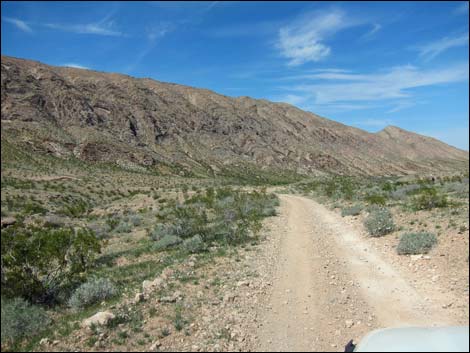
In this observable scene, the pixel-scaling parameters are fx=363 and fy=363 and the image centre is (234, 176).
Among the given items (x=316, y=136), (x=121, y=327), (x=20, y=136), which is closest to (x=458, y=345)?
(x=121, y=327)

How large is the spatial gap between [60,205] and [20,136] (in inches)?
1248

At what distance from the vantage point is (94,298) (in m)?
8.46

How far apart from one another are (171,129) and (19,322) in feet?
304

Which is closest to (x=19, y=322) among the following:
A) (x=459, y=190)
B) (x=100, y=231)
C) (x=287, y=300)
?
(x=287, y=300)

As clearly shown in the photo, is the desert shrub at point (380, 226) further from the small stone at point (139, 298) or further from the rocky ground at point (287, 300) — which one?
the small stone at point (139, 298)

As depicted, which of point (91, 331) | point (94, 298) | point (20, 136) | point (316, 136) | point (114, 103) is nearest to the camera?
point (91, 331)

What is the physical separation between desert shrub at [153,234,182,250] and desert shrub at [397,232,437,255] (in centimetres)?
835

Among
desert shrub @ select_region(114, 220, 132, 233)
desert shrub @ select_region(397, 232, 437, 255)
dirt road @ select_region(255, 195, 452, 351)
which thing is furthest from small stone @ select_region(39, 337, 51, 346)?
desert shrub @ select_region(114, 220, 132, 233)

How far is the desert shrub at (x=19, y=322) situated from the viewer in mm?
6227

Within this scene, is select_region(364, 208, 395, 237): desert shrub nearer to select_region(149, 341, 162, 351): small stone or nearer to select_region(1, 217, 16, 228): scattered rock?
select_region(149, 341, 162, 351): small stone

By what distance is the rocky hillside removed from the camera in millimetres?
69625

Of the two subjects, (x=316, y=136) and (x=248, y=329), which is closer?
(x=248, y=329)

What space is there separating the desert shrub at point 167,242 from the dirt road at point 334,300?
15.3 ft

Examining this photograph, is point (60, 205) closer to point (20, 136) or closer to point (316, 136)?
point (20, 136)
